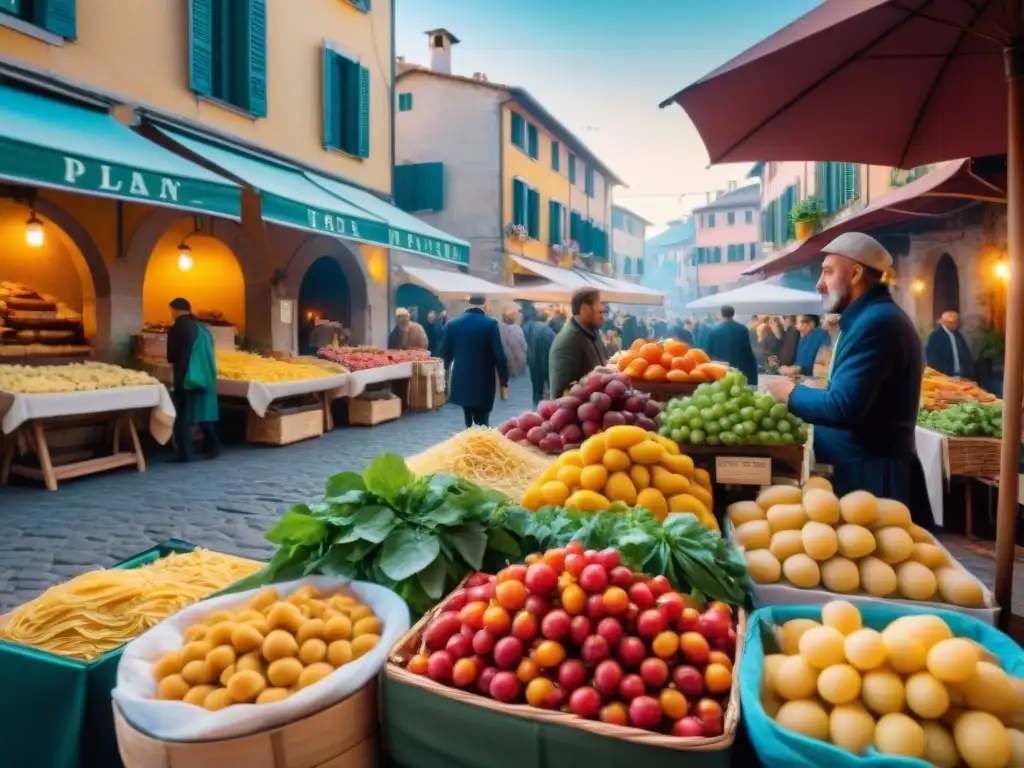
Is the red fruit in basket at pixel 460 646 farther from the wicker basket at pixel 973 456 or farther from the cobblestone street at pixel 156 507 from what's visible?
the wicker basket at pixel 973 456

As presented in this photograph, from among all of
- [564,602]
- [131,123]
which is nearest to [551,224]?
[131,123]

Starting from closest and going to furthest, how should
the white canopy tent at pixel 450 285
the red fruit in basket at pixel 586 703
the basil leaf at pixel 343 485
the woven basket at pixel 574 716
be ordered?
the woven basket at pixel 574 716 < the red fruit in basket at pixel 586 703 < the basil leaf at pixel 343 485 < the white canopy tent at pixel 450 285

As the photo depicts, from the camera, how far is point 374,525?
253 centimetres

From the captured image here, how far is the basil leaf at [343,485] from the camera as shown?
279 cm

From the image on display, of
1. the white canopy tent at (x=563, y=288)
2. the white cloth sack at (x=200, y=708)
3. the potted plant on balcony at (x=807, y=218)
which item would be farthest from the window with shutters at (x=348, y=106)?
the white cloth sack at (x=200, y=708)

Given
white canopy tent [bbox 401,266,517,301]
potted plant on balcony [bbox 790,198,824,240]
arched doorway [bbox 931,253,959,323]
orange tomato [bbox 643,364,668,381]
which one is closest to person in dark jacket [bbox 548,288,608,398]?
orange tomato [bbox 643,364,668,381]

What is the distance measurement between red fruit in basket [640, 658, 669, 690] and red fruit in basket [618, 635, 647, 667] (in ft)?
0.08

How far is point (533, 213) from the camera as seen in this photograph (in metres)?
24.4

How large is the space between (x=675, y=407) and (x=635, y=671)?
1917 millimetres

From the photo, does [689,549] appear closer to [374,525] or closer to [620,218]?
[374,525]

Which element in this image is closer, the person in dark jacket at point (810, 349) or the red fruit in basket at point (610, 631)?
the red fruit in basket at point (610, 631)

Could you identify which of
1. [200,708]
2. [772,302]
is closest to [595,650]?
[200,708]

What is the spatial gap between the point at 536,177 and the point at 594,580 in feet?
79.7

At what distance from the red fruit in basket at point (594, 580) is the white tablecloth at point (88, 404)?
6336 mm
